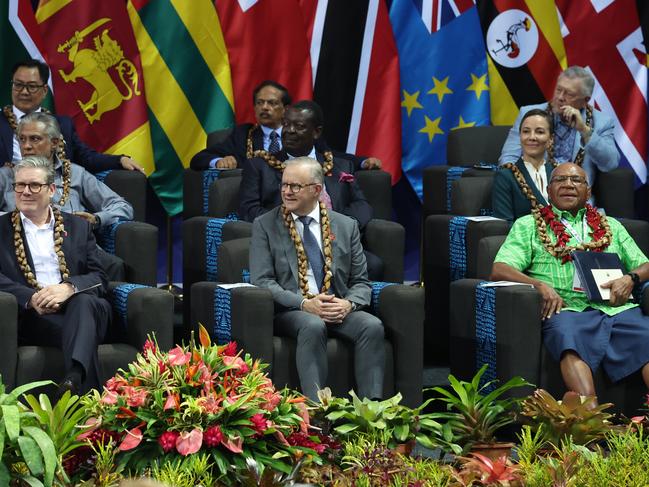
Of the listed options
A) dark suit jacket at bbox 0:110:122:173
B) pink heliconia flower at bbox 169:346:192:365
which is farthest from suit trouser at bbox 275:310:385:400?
pink heliconia flower at bbox 169:346:192:365

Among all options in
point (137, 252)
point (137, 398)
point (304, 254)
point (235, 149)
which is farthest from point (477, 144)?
point (137, 398)

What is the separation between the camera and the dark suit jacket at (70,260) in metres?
5.05

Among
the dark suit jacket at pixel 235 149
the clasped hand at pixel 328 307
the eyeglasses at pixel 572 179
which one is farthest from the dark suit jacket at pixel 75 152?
the eyeglasses at pixel 572 179

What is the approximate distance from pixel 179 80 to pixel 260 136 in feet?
2.41

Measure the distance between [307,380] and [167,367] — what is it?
59.6 inches

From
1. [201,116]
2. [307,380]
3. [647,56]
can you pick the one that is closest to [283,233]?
[307,380]

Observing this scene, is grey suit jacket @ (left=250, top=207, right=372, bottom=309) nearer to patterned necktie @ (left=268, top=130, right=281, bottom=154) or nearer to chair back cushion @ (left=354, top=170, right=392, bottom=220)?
chair back cushion @ (left=354, top=170, right=392, bottom=220)

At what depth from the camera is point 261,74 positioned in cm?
712

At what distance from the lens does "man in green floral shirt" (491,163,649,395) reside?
523cm

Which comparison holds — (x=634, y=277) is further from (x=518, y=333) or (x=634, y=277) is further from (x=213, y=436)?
(x=213, y=436)

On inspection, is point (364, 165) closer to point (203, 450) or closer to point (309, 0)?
point (309, 0)

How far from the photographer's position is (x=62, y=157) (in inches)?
236

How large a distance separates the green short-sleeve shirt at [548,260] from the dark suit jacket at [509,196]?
0.45 m

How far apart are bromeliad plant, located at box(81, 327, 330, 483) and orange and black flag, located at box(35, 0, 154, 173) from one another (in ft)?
11.1
